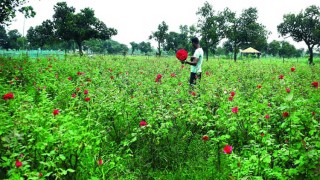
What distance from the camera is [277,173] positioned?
2.44 m

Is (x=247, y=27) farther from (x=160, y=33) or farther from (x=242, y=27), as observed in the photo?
(x=160, y=33)

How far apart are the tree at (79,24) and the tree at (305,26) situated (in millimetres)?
29216

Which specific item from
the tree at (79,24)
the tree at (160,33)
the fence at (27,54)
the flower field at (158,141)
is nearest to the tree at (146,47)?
the tree at (160,33)

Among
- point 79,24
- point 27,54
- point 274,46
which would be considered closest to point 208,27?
point 79,24

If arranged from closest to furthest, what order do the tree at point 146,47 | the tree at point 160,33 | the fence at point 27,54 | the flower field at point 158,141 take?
the flower field at point 158,141 < the fence at point 27,54 < the tree at point 160,33 < the tree at point 146,47

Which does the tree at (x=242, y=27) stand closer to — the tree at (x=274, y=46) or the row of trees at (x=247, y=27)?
the row of trees at (x=247, y=27)

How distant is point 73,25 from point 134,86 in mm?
38228

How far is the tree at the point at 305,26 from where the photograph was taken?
3900 cm

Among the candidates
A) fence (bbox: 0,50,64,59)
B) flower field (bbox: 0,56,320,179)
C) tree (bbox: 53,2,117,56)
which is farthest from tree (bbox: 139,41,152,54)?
flower field (bbox: 0,56,320,179)

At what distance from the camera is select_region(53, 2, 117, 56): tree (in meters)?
41.1

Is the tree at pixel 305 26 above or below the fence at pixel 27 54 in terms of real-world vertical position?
above

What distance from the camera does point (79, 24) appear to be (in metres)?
42.5

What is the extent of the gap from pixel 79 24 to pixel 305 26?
3685 centimetres

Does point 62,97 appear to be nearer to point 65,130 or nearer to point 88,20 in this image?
point 65,130
